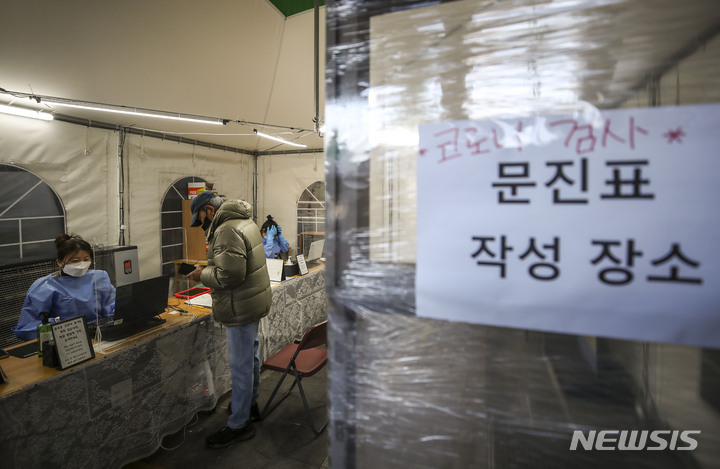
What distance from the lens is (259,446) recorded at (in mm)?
2141

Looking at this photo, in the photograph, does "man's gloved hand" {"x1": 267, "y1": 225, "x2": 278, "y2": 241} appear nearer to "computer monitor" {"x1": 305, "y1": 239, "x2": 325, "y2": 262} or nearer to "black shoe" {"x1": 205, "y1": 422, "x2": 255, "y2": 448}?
"computer monitor" {"x1": 305, "y1": 239, "x2": 325, "y2": 262}

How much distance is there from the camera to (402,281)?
553 mm

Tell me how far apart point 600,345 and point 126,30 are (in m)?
3.09

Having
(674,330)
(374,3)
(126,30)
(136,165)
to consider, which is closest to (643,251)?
(674,330)

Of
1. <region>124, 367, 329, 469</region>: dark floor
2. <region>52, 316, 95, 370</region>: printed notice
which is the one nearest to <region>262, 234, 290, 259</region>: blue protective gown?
<region>124, 367, 329, 469</region>: dark floor

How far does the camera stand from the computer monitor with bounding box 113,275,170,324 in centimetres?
206

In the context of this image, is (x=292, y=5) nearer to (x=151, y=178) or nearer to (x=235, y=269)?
(x=235, y=269)

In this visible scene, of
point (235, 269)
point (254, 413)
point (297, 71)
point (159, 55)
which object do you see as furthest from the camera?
point (297, 71)

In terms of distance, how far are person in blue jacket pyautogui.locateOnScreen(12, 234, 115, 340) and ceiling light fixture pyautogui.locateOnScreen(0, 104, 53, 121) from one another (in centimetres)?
142

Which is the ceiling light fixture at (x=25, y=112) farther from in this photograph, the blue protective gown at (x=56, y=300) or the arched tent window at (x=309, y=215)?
the arched tent window at (x=309, y=215)

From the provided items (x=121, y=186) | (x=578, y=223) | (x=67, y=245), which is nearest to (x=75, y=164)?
(x=121, y=186)

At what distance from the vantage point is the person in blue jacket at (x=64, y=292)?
2180 mm

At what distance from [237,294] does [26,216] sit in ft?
A: 8.63

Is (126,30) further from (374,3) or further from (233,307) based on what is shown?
(374,3)
